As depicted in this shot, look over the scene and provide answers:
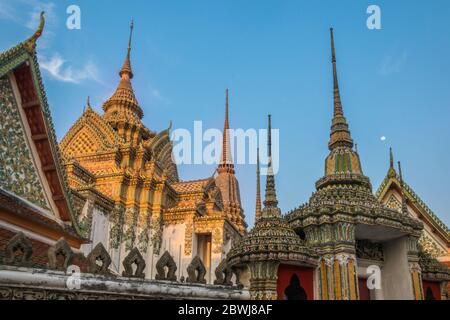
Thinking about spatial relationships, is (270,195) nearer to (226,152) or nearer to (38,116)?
(38,116)

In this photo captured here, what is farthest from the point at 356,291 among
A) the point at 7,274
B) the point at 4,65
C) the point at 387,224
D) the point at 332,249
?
the point at 4,65

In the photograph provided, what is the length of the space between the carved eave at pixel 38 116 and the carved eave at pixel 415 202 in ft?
50.6

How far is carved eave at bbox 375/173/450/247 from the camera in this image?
20984mm

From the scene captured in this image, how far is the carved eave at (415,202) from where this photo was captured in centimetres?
2098

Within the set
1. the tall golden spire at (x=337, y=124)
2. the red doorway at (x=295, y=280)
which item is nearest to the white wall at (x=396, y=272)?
the red doorway at (x=295, y=280)

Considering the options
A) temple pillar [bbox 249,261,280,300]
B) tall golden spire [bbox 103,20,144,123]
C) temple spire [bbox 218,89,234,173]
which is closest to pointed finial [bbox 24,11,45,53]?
temple pillar [bbox 249,261,280,300]

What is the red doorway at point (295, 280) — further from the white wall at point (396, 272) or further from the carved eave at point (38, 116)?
the carved eave at point (38, 116)

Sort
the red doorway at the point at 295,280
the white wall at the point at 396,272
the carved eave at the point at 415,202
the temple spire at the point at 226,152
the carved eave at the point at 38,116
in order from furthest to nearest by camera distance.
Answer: the temple spire at the point at 226,152 < the carved eave at the point at 415,202 < the carved eave at the point at 38,116 < the white wall at the point at 396,272 < the red doorway at the point at 295,280

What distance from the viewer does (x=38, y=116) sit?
10.3m

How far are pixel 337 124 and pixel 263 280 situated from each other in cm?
493

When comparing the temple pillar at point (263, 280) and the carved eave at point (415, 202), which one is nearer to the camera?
the temple pillar at point (263, 280)

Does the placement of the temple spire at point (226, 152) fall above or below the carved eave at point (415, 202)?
above

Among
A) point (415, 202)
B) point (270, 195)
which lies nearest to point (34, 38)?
point (270, 195)

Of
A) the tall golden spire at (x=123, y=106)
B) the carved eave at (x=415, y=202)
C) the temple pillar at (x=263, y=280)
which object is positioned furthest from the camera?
the tall golden spire at (x=123, y=106)
